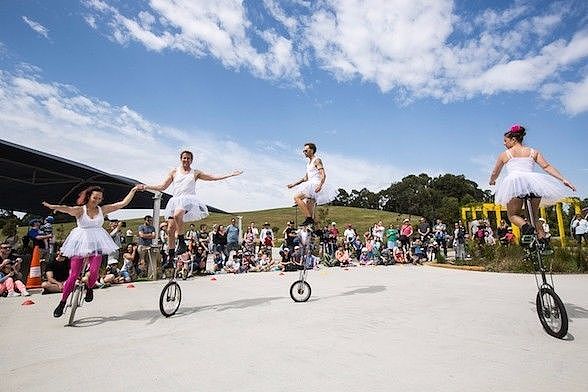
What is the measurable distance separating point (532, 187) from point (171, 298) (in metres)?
4.73

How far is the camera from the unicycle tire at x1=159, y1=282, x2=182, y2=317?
15.9 ft

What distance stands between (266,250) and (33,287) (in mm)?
8545

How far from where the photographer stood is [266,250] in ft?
50.4

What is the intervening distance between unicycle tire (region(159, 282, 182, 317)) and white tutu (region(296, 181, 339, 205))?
2.34 metres

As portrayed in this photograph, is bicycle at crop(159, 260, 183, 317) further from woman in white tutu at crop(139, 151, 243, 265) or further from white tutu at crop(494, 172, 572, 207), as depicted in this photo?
white tutu at crop(494, 172, 572, 207)

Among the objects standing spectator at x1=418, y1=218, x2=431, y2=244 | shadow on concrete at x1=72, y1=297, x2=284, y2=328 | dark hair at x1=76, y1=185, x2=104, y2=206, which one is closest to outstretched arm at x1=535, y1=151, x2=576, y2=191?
shadow on concrete at x1=72, y1=297, x2=284, y2=328

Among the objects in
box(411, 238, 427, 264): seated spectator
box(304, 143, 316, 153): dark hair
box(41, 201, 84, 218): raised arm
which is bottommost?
box(411, 238, 427, 264): seated spectator

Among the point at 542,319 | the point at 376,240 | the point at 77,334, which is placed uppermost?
the point at 376,240

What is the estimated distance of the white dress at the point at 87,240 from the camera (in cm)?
462

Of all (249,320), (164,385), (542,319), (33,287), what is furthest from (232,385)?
(33,287)

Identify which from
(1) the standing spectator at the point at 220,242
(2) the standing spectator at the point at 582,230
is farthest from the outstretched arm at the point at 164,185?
(2) the standing spectator at the point at 582,230

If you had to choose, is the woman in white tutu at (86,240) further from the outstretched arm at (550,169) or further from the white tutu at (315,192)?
the outstretched arm at (550,169)

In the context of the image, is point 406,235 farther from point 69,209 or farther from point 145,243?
point 69,209

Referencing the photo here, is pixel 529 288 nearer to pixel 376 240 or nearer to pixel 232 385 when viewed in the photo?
pixel 232 385
